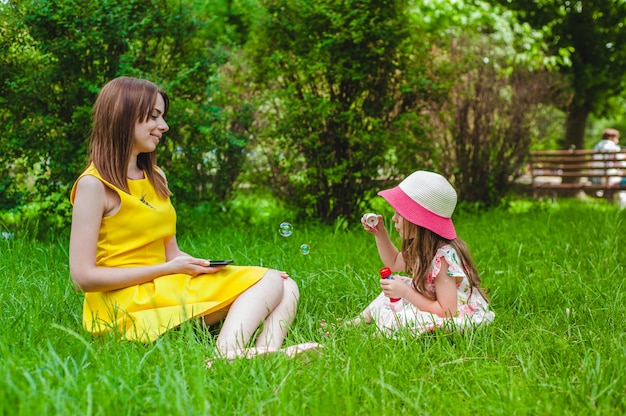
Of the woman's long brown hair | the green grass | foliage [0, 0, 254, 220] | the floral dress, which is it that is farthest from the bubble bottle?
foliage [0, 0, 254, 220]

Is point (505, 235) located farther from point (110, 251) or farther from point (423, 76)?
point (110, 251)

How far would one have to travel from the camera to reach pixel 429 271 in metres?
3.07

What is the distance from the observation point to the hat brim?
305cm

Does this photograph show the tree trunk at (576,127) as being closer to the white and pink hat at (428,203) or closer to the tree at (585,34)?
the tree at (585,34)

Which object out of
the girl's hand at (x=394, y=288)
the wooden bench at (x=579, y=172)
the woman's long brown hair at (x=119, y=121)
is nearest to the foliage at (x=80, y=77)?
the woman's long brown hair at (x=119, y=121)

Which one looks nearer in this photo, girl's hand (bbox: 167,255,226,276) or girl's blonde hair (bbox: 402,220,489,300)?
girl's hand (bbox: 167,255,226,276)

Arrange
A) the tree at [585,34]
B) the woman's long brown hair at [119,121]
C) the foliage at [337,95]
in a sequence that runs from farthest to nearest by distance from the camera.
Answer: the tree at [585,34]
the foliage at [337,95]
the woman's long brown hair at [119,121]

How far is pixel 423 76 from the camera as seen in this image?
622cm

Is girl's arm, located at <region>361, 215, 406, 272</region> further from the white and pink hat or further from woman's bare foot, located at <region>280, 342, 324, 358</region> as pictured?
woman's bare foot, located at <region>280, 342, 324, 358</region>

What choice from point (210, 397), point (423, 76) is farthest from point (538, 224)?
point (210, 397)

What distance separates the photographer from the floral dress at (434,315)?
115 inches

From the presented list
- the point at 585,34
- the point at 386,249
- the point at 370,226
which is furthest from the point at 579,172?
the point at 370,226

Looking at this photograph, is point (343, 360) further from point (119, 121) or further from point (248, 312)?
point (119, 121)

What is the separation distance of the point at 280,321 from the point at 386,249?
2.38ft
